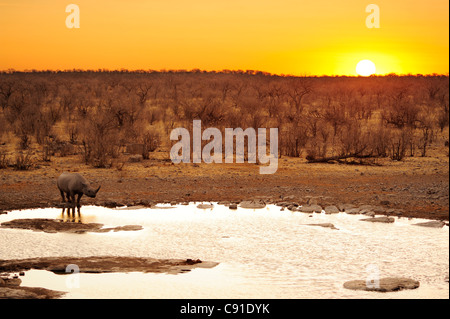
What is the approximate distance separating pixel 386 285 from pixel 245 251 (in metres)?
2.51

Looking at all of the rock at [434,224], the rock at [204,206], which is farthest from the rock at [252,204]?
the rock at [434,224]

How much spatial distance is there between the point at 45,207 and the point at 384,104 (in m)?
27.8

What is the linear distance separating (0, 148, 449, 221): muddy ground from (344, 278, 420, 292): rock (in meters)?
4.62

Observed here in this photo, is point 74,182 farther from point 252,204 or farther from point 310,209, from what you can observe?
point 310,209

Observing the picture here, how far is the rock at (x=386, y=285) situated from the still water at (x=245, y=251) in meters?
0.11

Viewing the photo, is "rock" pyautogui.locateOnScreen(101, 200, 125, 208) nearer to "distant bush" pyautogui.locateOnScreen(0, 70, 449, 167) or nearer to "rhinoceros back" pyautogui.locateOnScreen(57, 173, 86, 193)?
"rhinoceros back" pyautogui.locateOnScreen(57, 173, 86, 193)

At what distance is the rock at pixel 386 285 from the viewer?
8086 mm

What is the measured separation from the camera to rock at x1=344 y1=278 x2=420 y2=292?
8086mm

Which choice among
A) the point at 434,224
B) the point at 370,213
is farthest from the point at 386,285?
the point at 370,213

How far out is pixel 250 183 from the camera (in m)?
16.8

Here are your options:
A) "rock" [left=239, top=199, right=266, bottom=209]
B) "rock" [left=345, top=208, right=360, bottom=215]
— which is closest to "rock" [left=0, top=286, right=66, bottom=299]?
"rock" [left=239, top=199, right=266, bottom=209]
